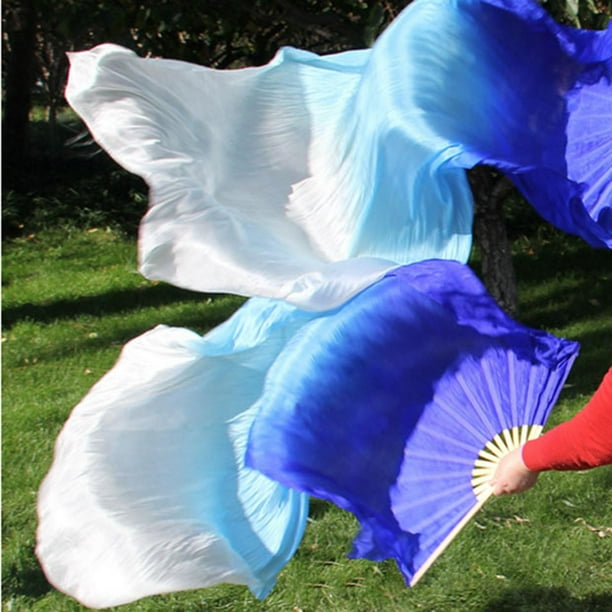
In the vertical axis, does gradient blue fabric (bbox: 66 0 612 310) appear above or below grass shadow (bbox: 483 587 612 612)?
above

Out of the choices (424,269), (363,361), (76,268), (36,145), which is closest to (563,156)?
(424,269)

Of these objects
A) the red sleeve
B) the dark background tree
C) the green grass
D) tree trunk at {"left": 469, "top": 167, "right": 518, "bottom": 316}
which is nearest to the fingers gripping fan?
the red sleeve

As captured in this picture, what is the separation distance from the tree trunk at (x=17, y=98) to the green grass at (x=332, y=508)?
2950 millimetres

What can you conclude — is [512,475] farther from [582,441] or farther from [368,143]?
[368,143]

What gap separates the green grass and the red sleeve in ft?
4.46

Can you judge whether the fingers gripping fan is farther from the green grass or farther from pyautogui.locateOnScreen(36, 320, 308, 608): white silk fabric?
the green grass

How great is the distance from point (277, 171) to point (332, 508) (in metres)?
1.70

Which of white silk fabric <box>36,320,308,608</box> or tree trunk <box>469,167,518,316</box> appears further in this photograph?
tree trunk <box>469,167,518,316</box>

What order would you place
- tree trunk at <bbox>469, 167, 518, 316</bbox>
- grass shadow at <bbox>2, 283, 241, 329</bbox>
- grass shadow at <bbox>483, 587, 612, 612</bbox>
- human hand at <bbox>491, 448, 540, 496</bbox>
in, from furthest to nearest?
grass shadow at <bbox>2, 283, 241, 329</bbox> → tree trunk at <bbox>469, 167, 518, 316</bbox> → grass shadow at <bbox>483, 587, 612, 612</bbox> → human hand at <bbox>491, 448, 540, 496</bbox>

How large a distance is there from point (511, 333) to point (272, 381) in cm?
58

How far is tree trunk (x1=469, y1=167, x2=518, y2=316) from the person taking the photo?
5438 millimetres

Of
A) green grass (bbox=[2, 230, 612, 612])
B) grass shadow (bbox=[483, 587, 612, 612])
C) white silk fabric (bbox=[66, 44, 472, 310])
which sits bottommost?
green grass (bbox=[2, 230, 612, 612])

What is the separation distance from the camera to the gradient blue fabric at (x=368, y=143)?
7.97ft

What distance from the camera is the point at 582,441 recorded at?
2.09 meters
